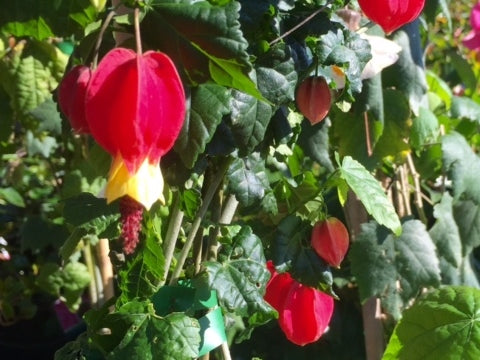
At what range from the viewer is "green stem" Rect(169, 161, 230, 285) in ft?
2.66

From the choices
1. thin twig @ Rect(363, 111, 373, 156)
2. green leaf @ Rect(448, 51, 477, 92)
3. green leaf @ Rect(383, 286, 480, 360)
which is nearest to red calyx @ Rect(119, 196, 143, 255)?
green leaf @ Rect(383, 286, 480, 360)

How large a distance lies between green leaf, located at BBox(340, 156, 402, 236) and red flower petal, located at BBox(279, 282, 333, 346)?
15cm

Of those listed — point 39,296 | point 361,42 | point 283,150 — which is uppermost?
point 361,42

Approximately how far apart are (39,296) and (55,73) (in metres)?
0.74

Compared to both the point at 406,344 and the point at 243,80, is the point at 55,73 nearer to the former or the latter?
the point at 406,344

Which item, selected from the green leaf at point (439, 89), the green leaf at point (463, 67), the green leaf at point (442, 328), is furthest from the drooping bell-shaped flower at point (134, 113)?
the green leaf at point (463, 67)

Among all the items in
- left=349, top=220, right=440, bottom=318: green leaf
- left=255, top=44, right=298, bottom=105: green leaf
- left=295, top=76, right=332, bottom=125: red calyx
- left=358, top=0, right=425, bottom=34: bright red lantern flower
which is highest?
left=358, top=0, right=425, bottom=34: bright red lantern flower

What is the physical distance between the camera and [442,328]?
1.02 meters

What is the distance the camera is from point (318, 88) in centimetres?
82

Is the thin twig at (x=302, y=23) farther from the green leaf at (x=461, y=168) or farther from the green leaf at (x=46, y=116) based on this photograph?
the green leaf at (x=46, y=116)

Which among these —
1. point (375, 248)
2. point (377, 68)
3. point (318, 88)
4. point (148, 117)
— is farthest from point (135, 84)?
point (375, 248)

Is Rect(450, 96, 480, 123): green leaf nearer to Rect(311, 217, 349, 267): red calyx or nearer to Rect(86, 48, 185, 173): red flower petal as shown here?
Rect(311, 217, 349, 267): red calyx

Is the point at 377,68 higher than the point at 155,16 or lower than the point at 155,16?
lower

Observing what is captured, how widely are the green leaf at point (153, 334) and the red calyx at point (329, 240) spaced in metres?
0.26
